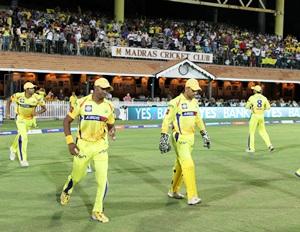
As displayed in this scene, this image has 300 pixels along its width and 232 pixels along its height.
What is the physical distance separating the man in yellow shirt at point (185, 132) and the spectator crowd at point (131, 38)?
21.1 metres

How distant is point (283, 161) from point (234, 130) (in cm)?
1036

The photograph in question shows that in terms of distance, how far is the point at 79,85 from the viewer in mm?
33062

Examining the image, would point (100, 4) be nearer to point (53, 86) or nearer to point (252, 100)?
point (53, 86)

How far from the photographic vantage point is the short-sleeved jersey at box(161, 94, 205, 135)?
8727 mm

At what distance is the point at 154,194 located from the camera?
370 inches

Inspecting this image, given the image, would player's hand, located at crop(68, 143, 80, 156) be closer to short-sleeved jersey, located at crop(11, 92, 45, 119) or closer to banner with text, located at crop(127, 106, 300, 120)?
short-sleeved jersey, located at crop(11, 92, 45, 119)

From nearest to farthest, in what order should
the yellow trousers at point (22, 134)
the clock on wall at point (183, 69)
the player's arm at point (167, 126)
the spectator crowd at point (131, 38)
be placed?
the player's arm at point (167, 126)
the yellow trousers at point (22, 134)
the spectator crowd at point (131, 38)
the clock on wall at point (183, 69)

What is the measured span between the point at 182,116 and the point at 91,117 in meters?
1.77

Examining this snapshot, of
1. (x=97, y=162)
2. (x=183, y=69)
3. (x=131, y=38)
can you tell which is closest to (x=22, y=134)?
(x=97, y=162)

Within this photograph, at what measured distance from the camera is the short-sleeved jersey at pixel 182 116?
8727 millimetres

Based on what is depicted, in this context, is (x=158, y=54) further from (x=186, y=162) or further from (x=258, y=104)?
(x=186, y=162)

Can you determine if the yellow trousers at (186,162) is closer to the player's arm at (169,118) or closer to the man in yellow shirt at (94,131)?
the player's arm at (169,118)

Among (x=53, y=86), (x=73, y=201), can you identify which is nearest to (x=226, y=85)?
(x=53, y=86)

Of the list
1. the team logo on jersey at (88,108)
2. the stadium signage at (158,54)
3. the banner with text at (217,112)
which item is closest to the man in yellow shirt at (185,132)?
the team logo on jersey at (88,108)
